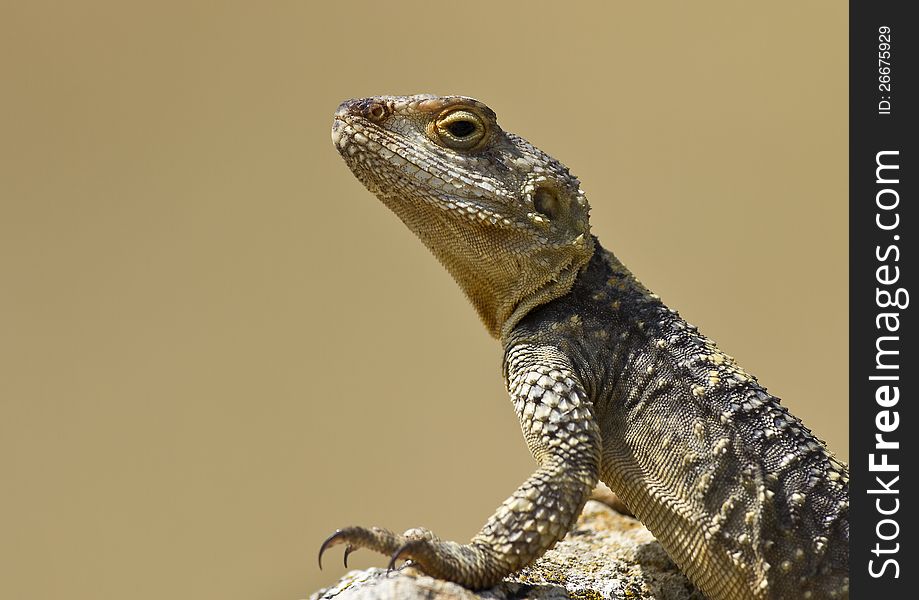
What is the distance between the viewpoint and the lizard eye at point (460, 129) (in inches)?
175

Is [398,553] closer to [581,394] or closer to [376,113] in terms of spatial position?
[581,394]

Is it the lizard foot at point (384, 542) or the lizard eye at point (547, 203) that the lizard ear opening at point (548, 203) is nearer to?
the lizard eye at point (547, 203)

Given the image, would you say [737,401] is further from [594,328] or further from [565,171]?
[565,171]

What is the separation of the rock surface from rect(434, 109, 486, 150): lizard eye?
198cm

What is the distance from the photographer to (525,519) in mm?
3807

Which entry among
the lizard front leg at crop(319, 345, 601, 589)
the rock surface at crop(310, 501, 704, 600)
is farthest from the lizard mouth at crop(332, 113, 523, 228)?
the rock surface at crop(310, 501, 704, 600)

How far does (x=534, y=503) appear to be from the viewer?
3826mm

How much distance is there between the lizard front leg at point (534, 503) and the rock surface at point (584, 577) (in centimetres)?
9

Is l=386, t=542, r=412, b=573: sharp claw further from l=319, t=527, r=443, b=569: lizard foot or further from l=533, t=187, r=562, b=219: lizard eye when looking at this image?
l=533, t=187, r=562, b=219: lizard eye

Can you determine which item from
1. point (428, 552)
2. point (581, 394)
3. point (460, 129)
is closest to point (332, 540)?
point (428, 552)

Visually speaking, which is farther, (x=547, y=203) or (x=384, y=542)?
(x=547, y=203)

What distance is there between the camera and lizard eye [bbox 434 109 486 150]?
4.46m

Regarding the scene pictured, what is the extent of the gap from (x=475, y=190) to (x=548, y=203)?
38 cm

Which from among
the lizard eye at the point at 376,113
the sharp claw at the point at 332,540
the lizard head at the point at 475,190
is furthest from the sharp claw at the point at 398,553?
the lizard eye at the point at 376,113
